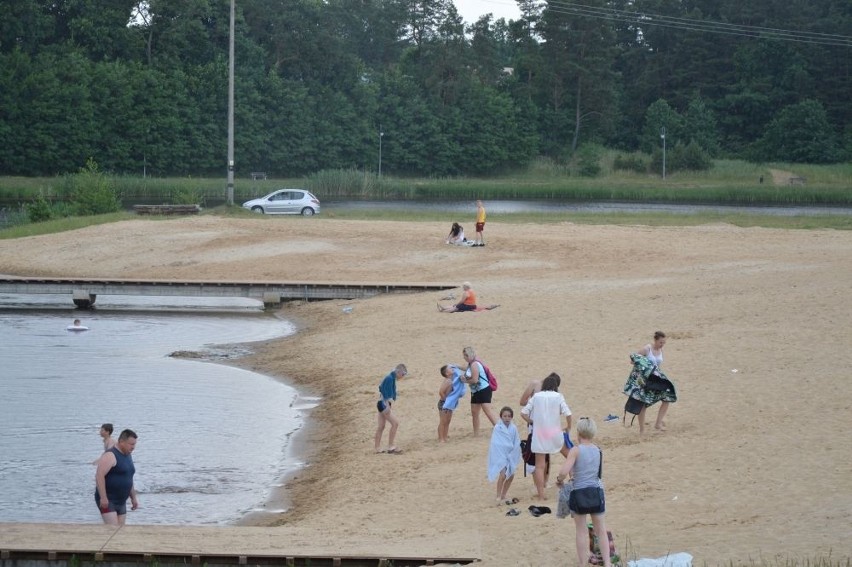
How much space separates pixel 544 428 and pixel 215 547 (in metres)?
4.15

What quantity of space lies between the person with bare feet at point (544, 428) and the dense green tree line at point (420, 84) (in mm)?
68169

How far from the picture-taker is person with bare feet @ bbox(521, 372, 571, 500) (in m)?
14.0

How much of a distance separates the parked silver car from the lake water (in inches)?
770

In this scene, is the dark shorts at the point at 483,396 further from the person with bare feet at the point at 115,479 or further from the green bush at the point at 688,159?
the green bush at the point at 688,159

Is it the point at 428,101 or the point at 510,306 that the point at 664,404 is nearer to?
the point at 510,306

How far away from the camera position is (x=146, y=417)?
67.7ft

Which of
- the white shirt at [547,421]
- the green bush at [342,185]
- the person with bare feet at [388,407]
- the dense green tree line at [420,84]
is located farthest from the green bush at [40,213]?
the white shirt at [547,421]

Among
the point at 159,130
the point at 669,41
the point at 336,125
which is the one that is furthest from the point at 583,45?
the point at 159,130

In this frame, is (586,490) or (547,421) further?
(547,421)

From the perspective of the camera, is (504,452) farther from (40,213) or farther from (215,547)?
(40,213)

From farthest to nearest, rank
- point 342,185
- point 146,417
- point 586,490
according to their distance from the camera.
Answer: point 342,185 < point 146,417 < point 586,490

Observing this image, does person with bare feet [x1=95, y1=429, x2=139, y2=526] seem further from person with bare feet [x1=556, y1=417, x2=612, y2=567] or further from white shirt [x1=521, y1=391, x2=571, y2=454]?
person with bare feet [x1=556, y1=417, x2=612, y2=567]

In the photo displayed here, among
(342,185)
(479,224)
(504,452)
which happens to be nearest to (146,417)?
→ (504,452)

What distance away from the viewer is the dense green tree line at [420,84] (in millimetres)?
81062
